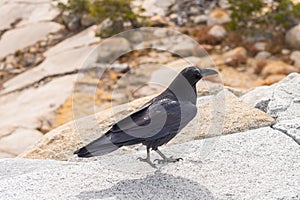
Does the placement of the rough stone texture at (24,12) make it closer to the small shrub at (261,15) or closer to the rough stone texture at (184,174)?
the small shrub at (261,15)

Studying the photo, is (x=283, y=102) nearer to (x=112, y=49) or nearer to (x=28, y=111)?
(x=28, y=111)

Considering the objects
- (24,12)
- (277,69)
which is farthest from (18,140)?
(24,12)

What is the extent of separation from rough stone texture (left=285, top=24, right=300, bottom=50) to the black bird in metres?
5.43

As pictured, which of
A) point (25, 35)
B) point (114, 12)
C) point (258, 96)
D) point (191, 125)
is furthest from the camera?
point (25, 35)

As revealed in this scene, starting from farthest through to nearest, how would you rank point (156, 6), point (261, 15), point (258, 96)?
point (156, 6), point (261, 15), point (258, 96)

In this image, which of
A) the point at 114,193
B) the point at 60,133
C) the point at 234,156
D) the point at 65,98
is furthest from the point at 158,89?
the point at 114,193

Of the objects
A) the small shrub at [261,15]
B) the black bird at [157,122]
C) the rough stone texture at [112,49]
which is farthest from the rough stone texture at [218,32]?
the black bird at [157,122]

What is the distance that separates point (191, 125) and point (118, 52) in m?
3.73

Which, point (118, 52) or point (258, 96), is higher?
point (258, 96)

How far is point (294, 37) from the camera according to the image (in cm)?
843

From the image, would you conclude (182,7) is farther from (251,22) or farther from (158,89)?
(158,89)

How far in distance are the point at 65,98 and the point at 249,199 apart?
14.9ft

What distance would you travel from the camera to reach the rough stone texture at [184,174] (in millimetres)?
3080

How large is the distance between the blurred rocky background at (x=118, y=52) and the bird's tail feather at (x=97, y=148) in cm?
162
